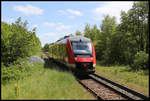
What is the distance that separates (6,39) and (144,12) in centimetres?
1725

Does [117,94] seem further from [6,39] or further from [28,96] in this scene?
[6,39]

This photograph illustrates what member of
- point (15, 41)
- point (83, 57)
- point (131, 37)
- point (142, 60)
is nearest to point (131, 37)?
point (131, 37)

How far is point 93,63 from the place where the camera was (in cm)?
1323

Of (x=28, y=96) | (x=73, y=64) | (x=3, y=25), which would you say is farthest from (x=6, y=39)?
(x=73, y=64)

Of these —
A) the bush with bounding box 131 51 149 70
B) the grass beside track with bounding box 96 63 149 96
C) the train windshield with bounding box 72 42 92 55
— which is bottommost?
the grass beside track with bounding box 96 63 149 96

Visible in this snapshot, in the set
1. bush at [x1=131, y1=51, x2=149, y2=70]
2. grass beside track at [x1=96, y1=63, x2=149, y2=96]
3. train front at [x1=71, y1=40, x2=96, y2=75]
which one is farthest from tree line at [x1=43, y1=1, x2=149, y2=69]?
train front at [x1=71, y1=40, x2=96, y2=75]

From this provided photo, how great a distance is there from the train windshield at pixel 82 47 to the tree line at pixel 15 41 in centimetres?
351

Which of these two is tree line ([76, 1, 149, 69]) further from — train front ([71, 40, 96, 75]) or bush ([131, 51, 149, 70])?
train front ([71, 40, 96, 75])

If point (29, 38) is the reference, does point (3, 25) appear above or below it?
above

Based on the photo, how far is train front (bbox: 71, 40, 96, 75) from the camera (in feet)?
41.8

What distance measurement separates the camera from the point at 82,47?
44.3 feet

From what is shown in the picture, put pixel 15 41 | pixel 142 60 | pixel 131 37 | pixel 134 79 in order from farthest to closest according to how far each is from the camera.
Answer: pixel 131 37 < pixel 142 60 < pixel 134 79 < pixel 15 41

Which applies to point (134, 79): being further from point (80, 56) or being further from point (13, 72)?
point (13, 72)

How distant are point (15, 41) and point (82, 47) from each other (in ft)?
17.9
